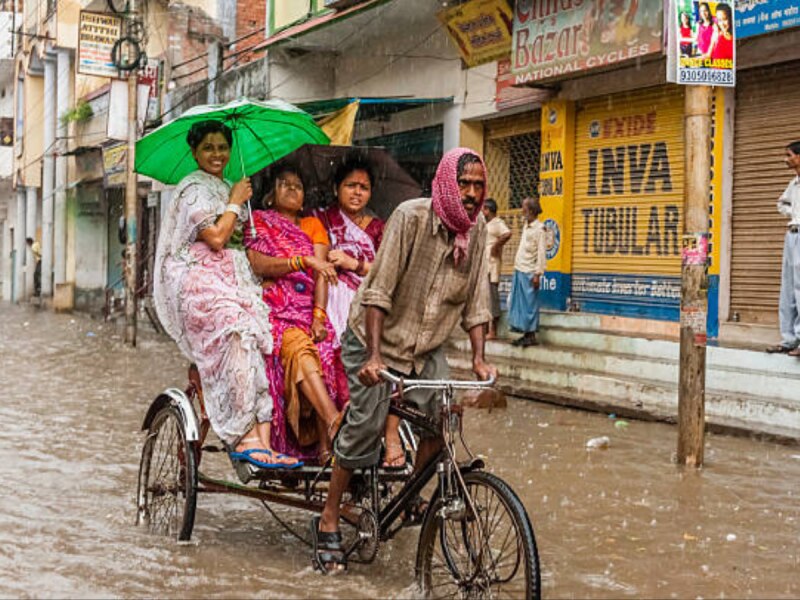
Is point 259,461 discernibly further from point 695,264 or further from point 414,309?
point 695,264

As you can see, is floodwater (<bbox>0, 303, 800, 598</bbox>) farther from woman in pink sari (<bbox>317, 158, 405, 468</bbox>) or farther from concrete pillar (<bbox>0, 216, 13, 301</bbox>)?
concrete pillar (<bbox>0, 216, 13, 301</bbox>)

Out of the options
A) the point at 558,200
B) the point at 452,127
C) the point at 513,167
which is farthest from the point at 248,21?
the point at 558,200

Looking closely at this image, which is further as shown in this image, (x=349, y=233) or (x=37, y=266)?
(x=37, y=266)

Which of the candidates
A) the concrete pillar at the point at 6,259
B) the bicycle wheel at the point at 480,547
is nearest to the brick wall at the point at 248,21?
the bicycle wheel at the point at 480,547

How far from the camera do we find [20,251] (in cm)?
4019

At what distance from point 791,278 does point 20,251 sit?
3537cm

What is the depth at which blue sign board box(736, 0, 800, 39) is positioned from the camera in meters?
9.60

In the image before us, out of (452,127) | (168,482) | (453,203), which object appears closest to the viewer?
(453,203)

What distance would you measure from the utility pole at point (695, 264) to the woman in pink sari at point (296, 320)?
2761 mm

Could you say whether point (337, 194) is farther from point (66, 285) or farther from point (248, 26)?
point (66, 285)

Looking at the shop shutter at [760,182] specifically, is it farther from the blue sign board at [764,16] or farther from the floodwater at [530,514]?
the floodwater at [530,514]

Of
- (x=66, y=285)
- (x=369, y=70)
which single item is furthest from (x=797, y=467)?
(x=66, y=285)

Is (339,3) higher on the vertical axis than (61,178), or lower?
higher

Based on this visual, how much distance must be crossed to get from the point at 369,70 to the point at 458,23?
3.82 m
